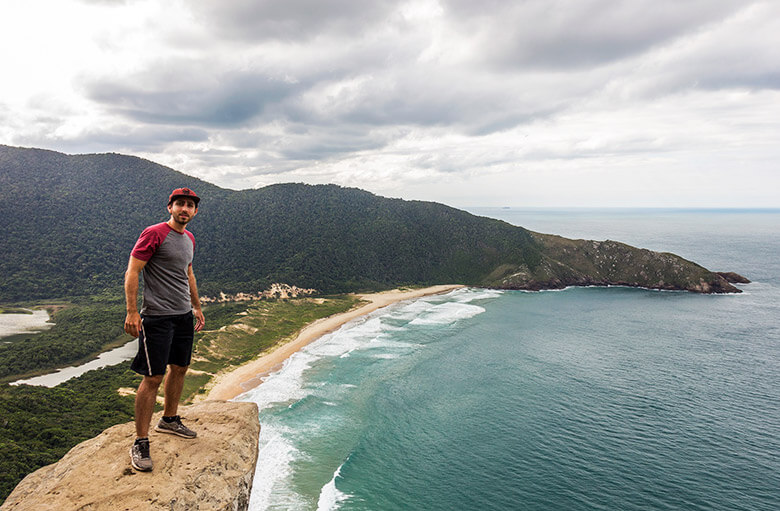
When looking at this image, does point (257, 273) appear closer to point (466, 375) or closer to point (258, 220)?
point (258, 220)

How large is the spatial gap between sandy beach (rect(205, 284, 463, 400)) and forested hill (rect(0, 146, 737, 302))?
17142mm

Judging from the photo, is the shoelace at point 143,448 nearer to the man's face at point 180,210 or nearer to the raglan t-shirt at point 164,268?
the raglan t-shirt at point 164,268

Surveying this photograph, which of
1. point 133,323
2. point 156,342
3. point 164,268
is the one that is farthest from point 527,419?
point 133,323

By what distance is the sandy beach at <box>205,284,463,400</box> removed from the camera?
5150 centimetres

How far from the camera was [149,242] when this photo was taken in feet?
21.8

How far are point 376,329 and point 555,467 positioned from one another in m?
50.7

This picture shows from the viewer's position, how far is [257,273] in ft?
415

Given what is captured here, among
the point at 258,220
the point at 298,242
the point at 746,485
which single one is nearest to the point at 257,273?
the point at 298,242

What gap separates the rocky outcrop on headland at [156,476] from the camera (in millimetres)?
6285

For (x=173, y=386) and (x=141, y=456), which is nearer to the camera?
(x=141, y=456)

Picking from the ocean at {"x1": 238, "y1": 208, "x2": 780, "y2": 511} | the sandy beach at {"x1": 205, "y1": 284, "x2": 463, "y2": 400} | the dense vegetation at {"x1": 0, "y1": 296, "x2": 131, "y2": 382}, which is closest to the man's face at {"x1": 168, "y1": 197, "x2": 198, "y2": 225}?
the ocean at {"x1": 238, "y1": 208, "x2": 780, "y2": 511}

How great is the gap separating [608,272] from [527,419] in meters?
A: 108

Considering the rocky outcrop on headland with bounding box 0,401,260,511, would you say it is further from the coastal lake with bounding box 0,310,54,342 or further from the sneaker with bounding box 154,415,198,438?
the coastal lake with bounding box 0,310,54,342

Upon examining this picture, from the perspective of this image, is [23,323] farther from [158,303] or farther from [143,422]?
[158,303]
